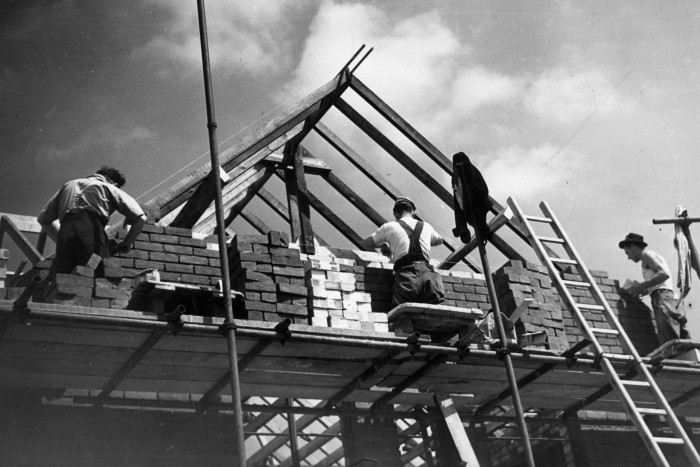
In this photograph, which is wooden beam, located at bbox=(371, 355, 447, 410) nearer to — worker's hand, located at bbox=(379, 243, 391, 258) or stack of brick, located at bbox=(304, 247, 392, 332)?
stack of brick, located at bbox=(304, 247, 392, 332)

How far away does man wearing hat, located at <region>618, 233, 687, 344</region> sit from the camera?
35.8 ft

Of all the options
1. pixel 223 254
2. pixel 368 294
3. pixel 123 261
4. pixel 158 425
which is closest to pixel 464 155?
pixel 368 294

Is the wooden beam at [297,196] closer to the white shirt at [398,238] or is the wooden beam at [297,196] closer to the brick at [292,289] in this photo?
the white shirt at [398,238]

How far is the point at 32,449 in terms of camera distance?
28.2 ft

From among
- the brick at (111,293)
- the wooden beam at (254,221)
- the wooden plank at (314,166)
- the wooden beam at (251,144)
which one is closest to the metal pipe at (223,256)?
the brick at (111,293)

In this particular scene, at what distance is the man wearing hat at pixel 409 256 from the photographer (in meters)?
9.32

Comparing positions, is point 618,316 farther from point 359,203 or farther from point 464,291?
point 359,203

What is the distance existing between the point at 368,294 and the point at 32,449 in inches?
130

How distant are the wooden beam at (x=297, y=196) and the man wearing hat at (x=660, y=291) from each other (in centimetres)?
403

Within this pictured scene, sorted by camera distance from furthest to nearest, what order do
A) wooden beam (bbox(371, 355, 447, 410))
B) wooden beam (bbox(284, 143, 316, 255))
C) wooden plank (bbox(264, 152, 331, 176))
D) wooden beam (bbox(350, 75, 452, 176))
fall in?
wooden plank (bbox(264, 152, 331, 176)) < wooden beam (bbox(284, 143, 316, 255)) < wooden beam (bbox(350, 75, 452, 176)) < wooden beam (bbox(371, 355, 447, 410))

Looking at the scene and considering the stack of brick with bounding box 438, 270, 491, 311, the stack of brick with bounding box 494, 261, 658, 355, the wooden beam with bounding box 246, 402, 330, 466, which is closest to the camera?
the stack of brick with bounding box 494, 261, 658, 355

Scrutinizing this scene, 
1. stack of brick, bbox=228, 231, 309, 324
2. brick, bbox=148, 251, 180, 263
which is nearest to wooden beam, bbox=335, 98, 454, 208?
stack of brick, bbox=228, 231, 309, 324

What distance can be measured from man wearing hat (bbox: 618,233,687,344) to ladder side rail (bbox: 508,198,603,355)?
4.51ft

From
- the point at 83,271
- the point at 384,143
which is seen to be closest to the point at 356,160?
the point at 384,143
